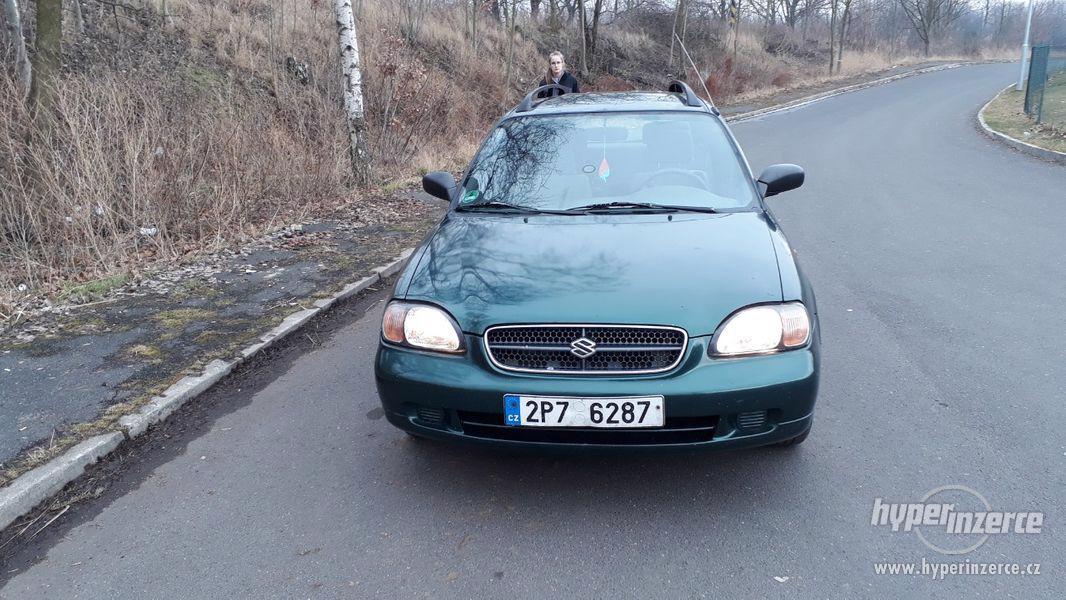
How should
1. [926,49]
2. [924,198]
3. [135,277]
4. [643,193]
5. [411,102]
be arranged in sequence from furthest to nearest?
[926,49]
[411,102]
[924,198]
[135,277]
[643,193]

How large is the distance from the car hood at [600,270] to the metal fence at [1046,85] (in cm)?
1639

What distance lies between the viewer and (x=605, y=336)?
2.96 metres

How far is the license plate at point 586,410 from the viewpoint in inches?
114

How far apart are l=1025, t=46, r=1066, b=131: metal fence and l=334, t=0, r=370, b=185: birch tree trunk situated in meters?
14.5

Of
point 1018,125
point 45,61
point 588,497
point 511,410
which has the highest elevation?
point 45,61

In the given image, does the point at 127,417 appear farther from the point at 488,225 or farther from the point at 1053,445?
the point at 1053,445

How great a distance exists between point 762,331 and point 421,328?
140cm

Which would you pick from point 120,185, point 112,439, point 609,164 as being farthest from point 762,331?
point 120,185

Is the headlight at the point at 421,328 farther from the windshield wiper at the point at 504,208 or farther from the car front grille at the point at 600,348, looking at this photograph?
the windshield wiper at the point at 504,208

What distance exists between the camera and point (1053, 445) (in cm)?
356

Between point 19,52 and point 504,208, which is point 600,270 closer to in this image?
point 504,208

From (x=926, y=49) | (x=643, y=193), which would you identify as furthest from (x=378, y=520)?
(x=926, y=49)

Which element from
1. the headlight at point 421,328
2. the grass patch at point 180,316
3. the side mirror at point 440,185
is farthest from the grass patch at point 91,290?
the headlight at point 421,328

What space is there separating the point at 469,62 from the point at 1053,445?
68.3 feet
